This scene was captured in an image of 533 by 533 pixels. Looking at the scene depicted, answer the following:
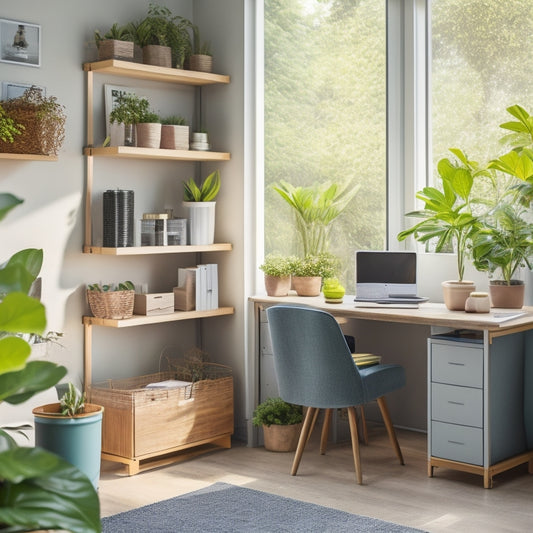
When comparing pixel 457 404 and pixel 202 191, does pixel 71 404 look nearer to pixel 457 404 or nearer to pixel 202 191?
Result: pixel 202 191

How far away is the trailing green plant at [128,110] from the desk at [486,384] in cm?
139

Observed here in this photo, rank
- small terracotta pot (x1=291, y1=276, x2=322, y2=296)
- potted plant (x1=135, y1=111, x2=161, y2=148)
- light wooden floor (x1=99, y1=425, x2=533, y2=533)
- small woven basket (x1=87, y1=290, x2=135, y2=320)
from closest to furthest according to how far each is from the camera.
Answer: light wooden floor (x1=99, y1=425, x2=533, y2=533), small woven basket (x1=87, y1=290, x2=135, y2=320), potted plant (x1=135, y1=111, x2=161, y2=148), small terracotta pot (x1=291, y1=276, x2=322, y2=296)

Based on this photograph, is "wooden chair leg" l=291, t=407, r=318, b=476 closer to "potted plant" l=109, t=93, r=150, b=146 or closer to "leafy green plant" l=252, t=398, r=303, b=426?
"leafy green plant" l=252, t=398, r=303, b=426

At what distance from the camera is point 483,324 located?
3.68 m

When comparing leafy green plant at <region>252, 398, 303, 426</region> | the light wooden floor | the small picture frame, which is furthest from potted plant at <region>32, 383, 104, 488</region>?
the small picture frame

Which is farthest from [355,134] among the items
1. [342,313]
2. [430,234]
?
[342,313]

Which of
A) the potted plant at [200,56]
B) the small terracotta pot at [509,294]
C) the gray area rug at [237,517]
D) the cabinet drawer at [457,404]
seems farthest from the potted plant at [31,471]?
the potted plant at [200,56]

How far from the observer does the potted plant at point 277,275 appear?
4598 mm

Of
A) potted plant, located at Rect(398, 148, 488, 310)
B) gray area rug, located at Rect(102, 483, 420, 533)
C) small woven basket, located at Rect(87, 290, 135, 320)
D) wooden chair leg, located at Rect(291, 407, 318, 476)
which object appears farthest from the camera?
small woven basket, located at Rect(87, 290, 135, 320)

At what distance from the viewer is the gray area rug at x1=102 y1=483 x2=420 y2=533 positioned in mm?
3314

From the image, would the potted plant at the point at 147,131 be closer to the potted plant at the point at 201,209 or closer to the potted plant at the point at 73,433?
the potted plant at the point at 201,209

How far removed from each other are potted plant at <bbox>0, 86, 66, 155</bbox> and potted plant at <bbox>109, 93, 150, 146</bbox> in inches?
14.3

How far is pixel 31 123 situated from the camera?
3953mm

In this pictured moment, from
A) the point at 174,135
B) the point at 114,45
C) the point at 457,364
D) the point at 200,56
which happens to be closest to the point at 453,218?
the point at 457,364
